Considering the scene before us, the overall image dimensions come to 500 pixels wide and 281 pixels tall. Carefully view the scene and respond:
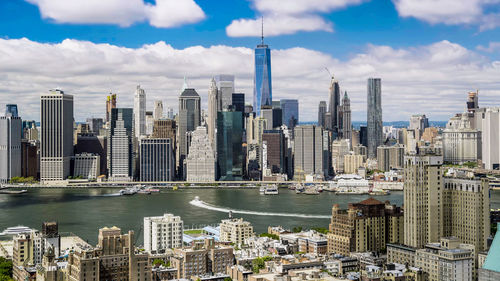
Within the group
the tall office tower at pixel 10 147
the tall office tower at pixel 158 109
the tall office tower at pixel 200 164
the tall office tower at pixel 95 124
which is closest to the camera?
the tall office tower at pixel 10 147

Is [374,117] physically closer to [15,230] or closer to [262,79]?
[262,79]

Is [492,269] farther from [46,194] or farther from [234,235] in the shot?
[46,194]

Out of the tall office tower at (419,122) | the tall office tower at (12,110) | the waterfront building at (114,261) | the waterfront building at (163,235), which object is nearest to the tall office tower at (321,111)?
the tall office tower at (419,122)

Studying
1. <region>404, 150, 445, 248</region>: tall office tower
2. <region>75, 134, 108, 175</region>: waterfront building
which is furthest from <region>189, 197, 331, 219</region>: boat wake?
<region>75, 134, 108, 175</region>: waterfront building

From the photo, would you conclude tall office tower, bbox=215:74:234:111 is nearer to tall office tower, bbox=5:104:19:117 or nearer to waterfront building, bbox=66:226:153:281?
tall office tower, bbox=5:104:19:117

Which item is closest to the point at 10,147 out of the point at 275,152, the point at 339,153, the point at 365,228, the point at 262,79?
the point at 275,152

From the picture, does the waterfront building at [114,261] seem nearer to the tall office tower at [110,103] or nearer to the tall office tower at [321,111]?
the tall office tower at [110,103]

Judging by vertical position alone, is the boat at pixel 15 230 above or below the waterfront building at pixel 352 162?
below
